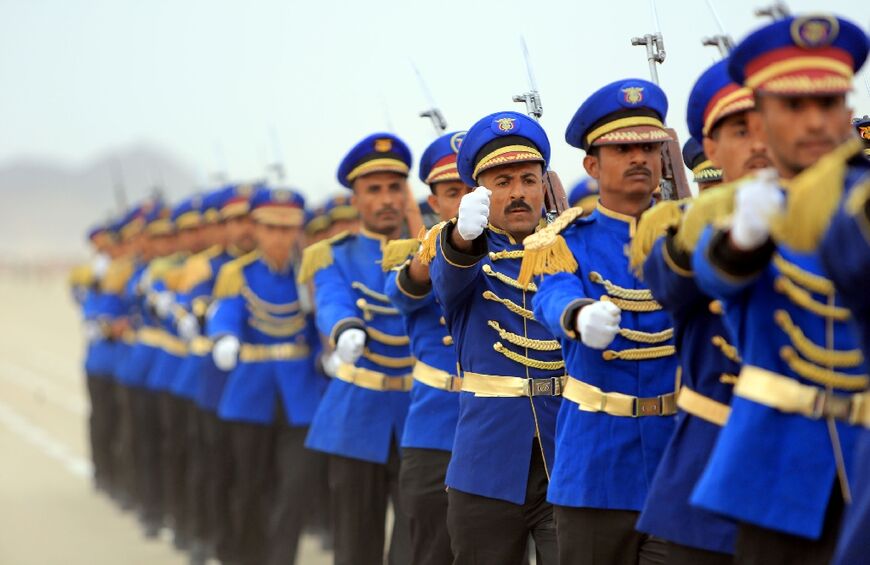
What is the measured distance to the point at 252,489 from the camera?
29.7 ft

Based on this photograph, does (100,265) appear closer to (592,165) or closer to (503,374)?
(503,374)

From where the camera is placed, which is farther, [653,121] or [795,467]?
[653,121]

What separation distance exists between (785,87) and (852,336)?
1.81 ft

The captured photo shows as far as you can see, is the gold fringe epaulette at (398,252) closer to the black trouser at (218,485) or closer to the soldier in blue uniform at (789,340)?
the soldier in blue uniform at (789,340)

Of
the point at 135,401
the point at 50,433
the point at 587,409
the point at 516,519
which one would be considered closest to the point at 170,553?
the point at 135,401

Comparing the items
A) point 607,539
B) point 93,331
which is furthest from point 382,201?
point 93,331

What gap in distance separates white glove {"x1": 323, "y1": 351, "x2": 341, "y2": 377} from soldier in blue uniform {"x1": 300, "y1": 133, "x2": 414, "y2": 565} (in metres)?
0.52

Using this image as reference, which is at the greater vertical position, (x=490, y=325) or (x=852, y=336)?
(x=852, y=336)

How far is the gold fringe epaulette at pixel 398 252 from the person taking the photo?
6.41 m

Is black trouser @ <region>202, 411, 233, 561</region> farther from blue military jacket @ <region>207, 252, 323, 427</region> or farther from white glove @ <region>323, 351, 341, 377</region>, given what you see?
white glove @ <region>323, 351, 341, 377</region>

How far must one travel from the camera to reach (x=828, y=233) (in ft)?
10.3

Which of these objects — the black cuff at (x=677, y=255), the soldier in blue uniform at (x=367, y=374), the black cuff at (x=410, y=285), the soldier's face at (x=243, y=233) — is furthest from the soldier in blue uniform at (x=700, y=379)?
the soldier's face at (x=243, y=233)

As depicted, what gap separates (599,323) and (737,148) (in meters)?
0.58

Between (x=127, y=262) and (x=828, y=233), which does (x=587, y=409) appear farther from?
(x=127, y=262)
